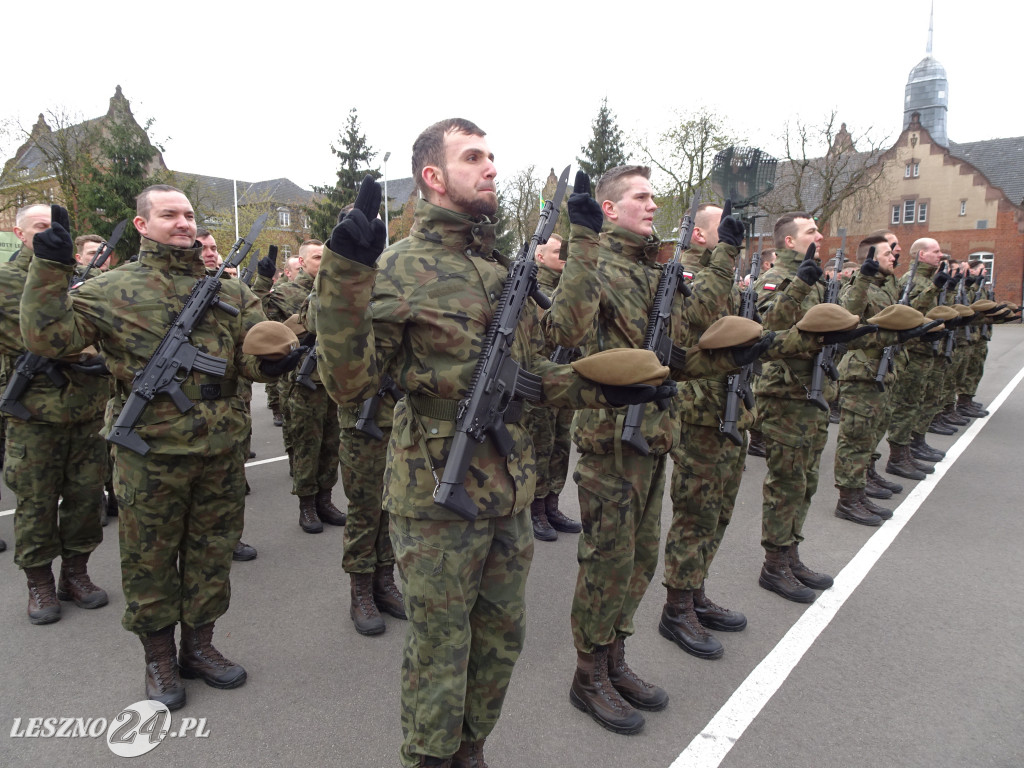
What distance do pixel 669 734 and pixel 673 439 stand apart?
1287 mm

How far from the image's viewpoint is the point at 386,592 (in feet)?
12.9

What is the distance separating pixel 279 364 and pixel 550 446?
304 cm

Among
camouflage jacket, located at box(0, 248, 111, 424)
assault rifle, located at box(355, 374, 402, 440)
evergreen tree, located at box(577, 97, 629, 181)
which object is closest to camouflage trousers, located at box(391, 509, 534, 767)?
assault rifle, located at box(355, 374, 402, 440)

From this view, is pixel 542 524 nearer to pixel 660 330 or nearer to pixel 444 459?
pixel 660 330

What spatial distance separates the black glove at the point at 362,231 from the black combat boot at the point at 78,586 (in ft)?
11.6

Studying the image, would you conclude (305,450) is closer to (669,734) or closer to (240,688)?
(240,688)

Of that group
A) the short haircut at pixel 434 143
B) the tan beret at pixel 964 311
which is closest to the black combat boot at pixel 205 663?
the short haircut at pixel 434 143

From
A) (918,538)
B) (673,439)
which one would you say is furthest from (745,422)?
(918,538)

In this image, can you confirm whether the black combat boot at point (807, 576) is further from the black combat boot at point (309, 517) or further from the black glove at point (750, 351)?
Result: the black combat boot at point (309, 517)

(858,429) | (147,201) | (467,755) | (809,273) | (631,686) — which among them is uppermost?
(147,201)

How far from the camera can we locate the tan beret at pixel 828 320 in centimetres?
305

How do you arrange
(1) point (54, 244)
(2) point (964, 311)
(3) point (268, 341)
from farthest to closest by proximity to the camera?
(2) point (964, 311), (3) point (268, 341), (1) point (54, 244)

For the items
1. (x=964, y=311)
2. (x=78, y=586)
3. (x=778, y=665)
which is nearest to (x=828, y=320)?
(x=778, y=665)

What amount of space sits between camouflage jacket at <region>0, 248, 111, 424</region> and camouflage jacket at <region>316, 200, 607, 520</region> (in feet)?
9.19
